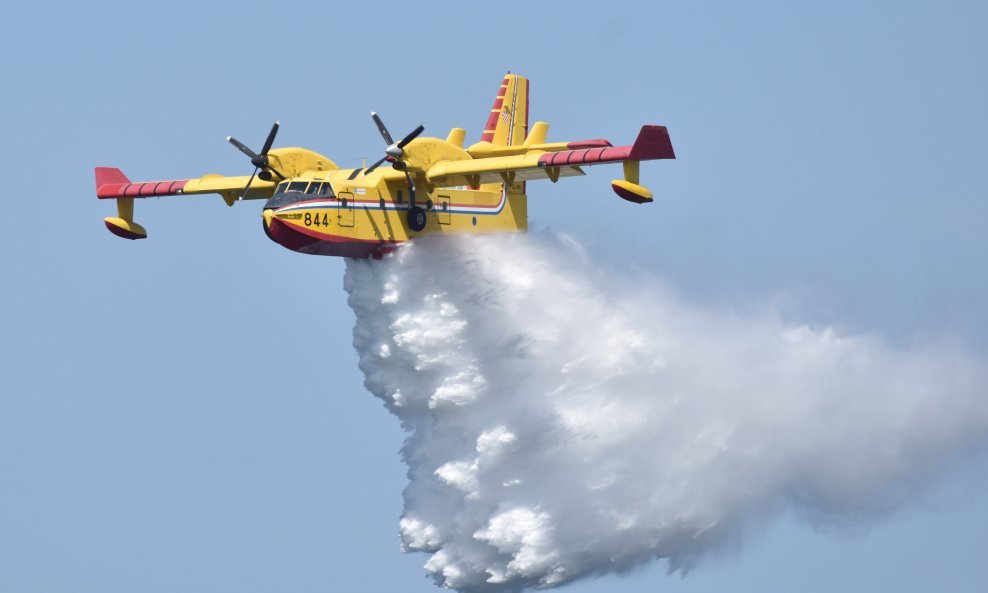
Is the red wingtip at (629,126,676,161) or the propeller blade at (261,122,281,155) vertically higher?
the propeller blade at (261,122,281,155)

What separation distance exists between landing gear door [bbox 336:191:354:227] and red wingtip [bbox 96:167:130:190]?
7.48 metres

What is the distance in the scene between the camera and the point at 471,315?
34.5m

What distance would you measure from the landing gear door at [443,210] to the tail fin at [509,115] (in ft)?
12.1

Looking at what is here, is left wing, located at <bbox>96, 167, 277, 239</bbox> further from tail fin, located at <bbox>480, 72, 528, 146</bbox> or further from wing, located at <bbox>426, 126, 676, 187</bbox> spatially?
tail fin, located at <bbox>480, 72, 528, 146</bbox>

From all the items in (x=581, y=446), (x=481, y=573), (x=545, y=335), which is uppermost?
(x=545, y=335)

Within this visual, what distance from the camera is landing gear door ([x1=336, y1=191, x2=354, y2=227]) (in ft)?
108

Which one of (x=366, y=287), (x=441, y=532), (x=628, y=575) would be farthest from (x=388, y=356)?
(x=628, y=575)

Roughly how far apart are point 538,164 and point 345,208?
3.59 meters

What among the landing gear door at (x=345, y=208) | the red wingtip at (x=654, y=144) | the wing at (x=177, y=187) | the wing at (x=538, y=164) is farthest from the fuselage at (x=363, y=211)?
the red wingtip at (x=654, y=144)

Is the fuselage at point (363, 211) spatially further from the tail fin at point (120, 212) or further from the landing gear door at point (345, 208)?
the tail fin at point (120, 212)

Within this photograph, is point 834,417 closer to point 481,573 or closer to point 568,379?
point 568,379

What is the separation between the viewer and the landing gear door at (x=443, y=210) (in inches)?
1358

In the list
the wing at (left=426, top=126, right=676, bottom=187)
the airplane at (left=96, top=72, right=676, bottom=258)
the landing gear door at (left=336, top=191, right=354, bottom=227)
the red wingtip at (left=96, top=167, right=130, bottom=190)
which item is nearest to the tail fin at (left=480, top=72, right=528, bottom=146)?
the airplane at (left=96, top=72, right=676, bottom=258)

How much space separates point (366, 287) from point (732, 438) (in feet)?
24.3
